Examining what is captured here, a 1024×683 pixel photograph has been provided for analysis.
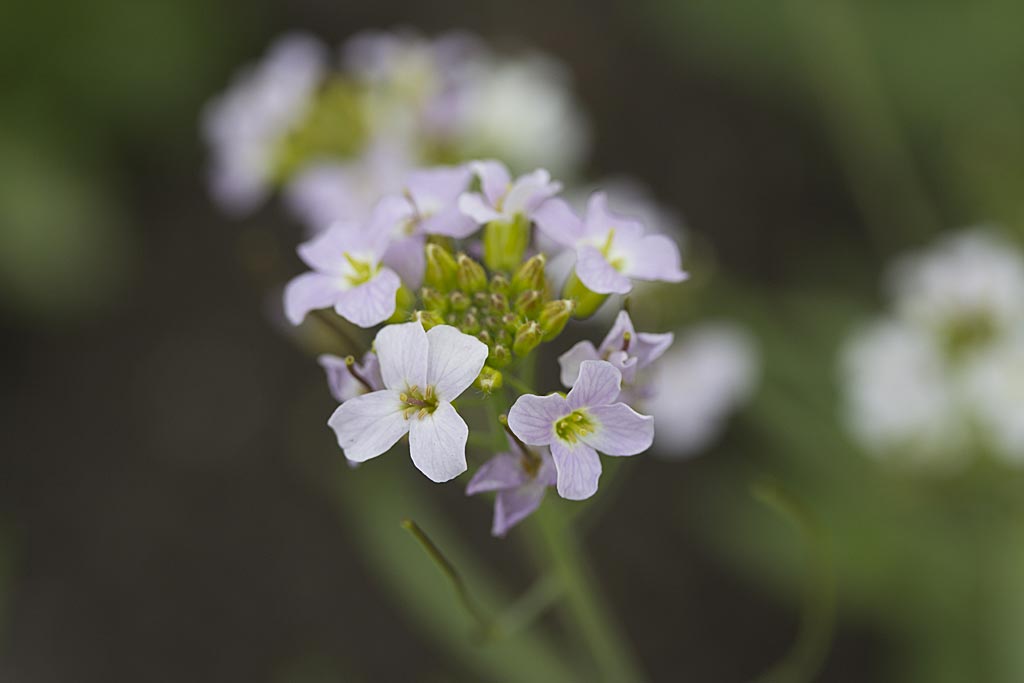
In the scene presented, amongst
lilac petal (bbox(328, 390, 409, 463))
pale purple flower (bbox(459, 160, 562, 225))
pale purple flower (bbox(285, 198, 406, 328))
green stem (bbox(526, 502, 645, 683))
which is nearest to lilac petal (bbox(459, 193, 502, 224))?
pale purple flower (bbox(459, 160, 562, 225))

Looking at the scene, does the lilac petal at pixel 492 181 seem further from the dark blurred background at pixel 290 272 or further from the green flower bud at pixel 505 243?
the dark blurred background at pixel 290 272

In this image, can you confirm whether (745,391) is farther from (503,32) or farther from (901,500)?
(503,32)

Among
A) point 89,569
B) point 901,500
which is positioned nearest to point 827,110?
point 901,500

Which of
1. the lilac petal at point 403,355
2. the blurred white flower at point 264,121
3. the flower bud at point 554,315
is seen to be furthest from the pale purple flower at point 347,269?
the blurred white flower at point 264,121

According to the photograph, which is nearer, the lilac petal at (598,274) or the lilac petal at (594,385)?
the lilac petal at (594,385)

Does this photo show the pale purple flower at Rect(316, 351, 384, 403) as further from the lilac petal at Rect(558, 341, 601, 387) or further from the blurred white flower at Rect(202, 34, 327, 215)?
the blurred white flower at Rect(202, 34, 327, 215)
